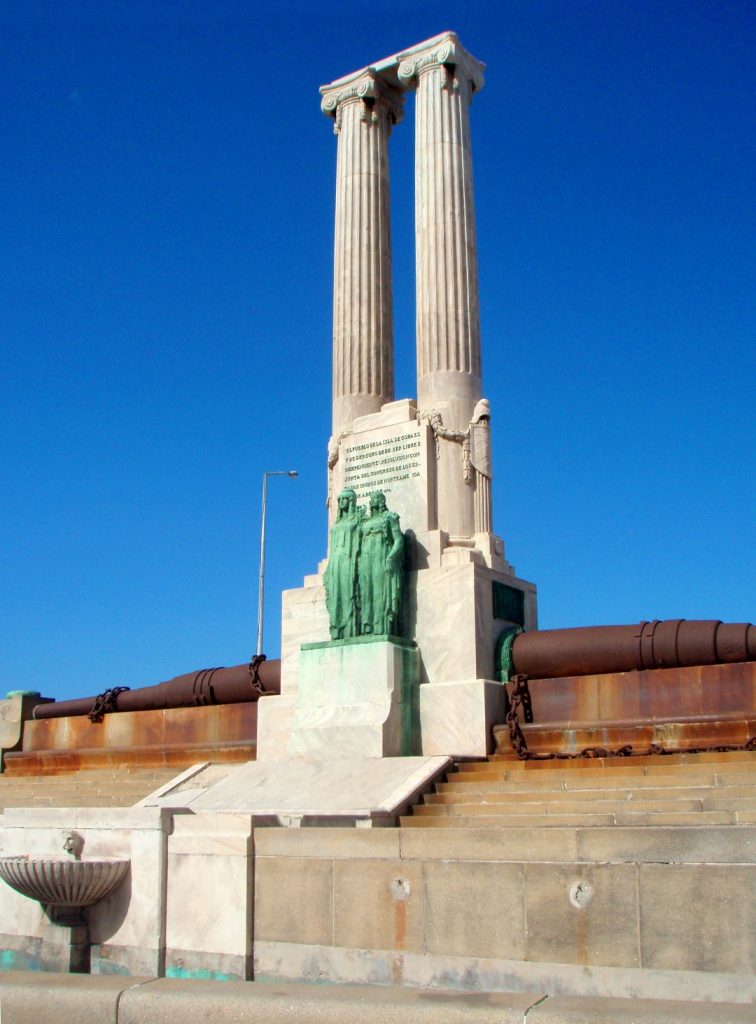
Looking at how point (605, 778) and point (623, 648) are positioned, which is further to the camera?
point (623, 648)

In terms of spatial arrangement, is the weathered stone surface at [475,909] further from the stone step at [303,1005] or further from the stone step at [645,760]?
the stone step at [645,760]

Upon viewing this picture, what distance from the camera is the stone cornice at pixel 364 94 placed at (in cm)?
2333

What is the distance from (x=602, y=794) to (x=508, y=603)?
21.0ft

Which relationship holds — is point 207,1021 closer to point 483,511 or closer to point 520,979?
point 520,979

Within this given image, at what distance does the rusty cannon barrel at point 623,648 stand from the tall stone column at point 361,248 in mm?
5812

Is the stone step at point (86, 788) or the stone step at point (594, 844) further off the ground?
the stone step at point (86, 788)

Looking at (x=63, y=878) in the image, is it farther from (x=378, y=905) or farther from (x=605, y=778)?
(x=605, y=778)

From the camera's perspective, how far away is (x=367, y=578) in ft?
60.6

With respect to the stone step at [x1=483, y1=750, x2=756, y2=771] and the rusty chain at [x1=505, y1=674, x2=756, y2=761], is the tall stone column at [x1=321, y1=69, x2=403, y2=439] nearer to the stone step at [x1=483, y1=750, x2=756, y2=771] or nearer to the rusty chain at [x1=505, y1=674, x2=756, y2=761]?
the rusty chain at [x1=505, y1=674, x2=756, y2=761]

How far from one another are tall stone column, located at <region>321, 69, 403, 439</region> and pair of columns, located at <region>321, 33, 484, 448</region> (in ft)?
0.07

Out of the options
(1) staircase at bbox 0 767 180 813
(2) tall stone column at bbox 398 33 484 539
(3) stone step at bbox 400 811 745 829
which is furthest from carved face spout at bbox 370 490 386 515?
(3) stone step at bbox 400 811 745 829

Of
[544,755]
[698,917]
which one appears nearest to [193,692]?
[544,755]

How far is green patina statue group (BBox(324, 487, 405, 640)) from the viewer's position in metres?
18.3

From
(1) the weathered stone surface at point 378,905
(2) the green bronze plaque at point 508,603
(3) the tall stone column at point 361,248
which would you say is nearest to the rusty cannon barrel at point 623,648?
(2) the green bronze plaque at point 508,603
